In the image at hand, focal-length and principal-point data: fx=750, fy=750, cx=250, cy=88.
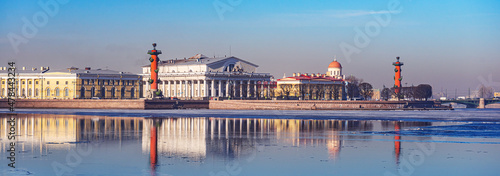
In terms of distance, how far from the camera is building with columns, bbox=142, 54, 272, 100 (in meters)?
105

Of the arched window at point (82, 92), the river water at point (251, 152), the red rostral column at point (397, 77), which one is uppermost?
the red rostral column at point (397, 77)

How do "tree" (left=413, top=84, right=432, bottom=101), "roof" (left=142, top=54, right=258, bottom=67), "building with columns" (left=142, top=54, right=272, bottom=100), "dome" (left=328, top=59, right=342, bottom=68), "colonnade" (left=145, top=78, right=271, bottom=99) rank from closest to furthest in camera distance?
"tree" (left=413, top=84, right=432, bottom=101)
"colonnade" (left=145, top=78, right=271, bottom=99)
"building with columns" (left=142, top=54, right=272, bottom=100)
"roof" (left=142, top=54, right=258, bottom=67)
"dome" (left=328, top=59, right=342, bottom=68)

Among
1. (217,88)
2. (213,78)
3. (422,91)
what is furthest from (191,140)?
(422,91)

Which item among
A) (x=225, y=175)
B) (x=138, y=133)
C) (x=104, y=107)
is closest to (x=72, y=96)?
(x=104, y=107)

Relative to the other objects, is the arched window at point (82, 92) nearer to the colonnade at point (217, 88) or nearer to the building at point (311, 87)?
the colonnade at point (217, 88)

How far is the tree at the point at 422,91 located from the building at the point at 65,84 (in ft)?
135


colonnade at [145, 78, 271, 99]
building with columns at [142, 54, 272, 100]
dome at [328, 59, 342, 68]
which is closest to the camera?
colonnade at [145, 78, 271, 99]

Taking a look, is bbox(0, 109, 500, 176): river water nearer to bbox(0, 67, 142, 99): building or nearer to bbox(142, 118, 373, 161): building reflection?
bbox(142, 118, 373, 161): building reflection

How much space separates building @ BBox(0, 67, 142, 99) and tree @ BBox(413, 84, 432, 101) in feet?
135

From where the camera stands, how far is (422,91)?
10456 cm

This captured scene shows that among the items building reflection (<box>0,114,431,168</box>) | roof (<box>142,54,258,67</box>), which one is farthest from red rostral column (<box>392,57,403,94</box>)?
building reflection (<box>0,114,431,168</box>)

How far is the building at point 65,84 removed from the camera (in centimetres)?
10012

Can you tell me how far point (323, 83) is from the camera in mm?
118000

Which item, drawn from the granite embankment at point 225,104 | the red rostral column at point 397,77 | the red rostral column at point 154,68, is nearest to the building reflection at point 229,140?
the granite embankment at point 225,104
